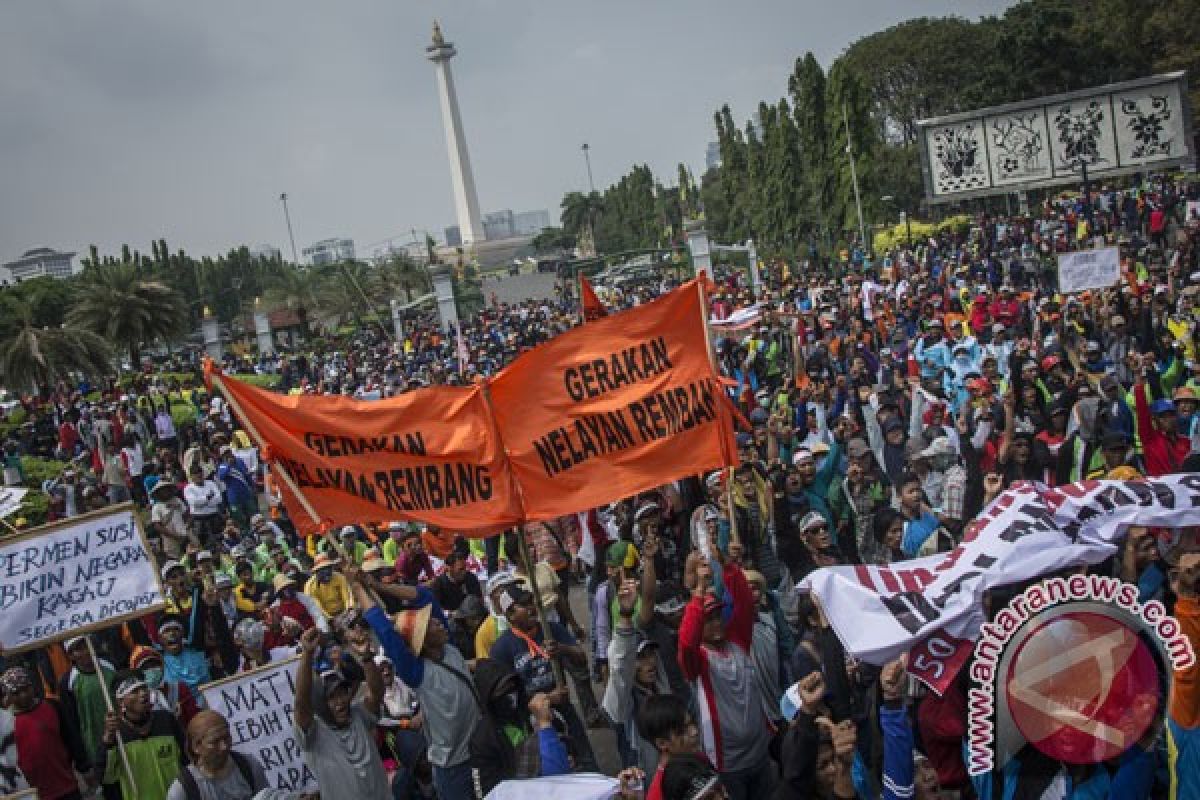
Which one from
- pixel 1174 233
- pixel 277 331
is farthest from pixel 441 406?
pixel 277 331

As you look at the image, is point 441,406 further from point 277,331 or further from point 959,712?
point 277,331

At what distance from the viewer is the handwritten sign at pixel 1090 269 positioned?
45.5ft

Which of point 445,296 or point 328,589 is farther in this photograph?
point 445,296

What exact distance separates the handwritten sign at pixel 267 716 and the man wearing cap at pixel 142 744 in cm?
48

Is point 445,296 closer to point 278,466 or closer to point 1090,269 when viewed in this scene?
point 1090,269

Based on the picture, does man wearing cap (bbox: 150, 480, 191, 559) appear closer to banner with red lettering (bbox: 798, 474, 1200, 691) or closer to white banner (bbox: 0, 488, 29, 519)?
white banner (bbox: 0, 488, 29, 519)

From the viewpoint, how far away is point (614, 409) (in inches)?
231

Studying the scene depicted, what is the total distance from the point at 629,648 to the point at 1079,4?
63545 mm

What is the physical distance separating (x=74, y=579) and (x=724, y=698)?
357cm

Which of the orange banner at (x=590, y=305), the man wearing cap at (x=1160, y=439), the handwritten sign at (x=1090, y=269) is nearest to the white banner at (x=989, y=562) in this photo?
the man wearing cap at (x=1160, y=439)

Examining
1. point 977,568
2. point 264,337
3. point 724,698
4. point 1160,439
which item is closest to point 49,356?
point 264,337

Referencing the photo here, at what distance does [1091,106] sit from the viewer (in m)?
32.6

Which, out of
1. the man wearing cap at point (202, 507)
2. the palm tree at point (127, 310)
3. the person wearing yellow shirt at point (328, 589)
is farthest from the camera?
the palm tree at point (127, 310)

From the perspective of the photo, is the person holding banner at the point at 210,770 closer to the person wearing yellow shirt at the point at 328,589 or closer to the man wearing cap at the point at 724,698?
the man wearing cap at the point at 724,698
